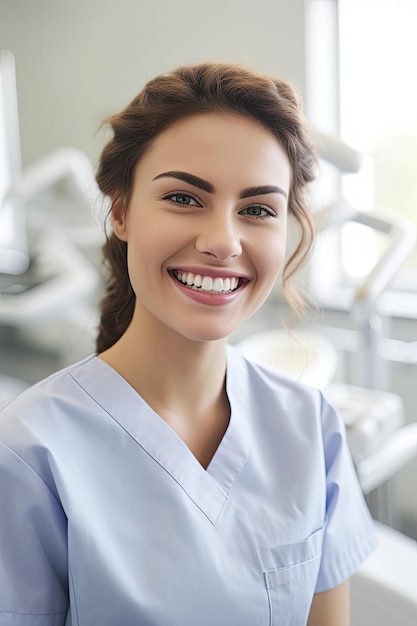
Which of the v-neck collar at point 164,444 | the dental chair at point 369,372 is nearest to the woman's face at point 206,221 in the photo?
the v-neck collar at point 164,444

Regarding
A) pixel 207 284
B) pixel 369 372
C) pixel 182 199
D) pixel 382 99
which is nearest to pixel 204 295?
pixel 207 284

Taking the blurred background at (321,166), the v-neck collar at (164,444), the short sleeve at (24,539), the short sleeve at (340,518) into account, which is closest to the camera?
the short sleeve at (24,539)

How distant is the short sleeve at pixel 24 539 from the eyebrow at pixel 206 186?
0.35 metres

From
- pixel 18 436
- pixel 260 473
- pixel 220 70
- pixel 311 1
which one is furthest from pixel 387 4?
pixel 18 436

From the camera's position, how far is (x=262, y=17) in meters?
2.48

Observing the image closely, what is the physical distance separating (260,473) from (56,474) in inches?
11.0

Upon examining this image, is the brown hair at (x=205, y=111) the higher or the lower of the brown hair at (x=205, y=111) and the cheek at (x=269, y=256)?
the higher

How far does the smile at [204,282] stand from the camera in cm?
74

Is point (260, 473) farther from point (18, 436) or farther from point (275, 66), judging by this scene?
point (275, 66)

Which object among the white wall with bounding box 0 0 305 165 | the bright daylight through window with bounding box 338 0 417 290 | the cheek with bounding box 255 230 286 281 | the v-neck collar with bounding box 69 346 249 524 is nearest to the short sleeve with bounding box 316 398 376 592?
the v-neck collar with bounding box 69 346 249 524

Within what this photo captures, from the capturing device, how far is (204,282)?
74 cm

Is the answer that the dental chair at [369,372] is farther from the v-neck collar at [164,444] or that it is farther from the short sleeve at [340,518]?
the v-neck collar at [164,444]

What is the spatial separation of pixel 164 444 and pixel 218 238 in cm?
26

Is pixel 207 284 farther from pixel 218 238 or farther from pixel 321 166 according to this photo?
pixel 321 166
